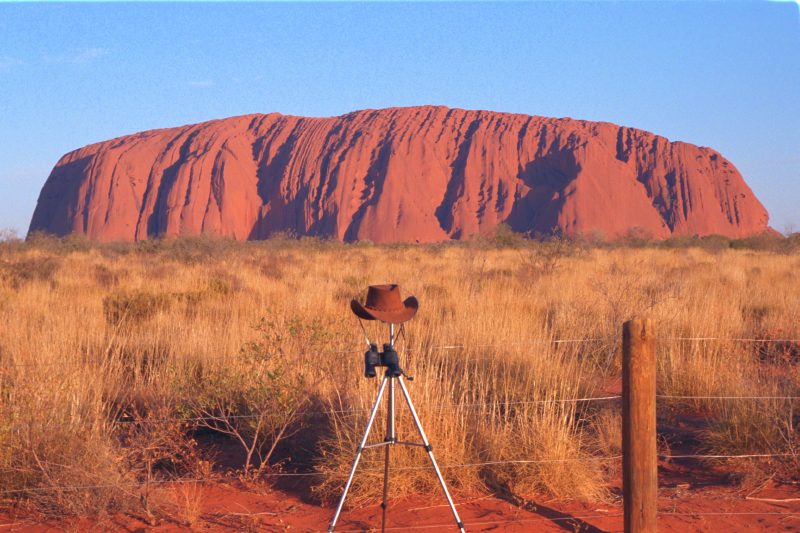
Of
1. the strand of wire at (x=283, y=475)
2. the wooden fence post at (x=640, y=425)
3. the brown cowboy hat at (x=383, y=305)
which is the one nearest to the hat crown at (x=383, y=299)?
the brown cowboy hat at (x=383, y=305)

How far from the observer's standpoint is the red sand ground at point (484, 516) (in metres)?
3.56

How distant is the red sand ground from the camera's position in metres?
3.56

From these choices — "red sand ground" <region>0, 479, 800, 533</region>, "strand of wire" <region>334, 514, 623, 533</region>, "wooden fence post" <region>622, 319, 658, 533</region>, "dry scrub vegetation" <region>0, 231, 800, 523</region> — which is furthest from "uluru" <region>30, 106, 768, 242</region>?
"wooden fence post" <region>622, 319, 658, 533</region>

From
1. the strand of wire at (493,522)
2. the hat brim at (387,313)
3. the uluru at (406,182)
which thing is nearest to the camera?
the hat brim at (387,313)

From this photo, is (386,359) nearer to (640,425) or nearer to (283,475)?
(640,425)

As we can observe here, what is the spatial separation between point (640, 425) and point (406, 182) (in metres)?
66.8

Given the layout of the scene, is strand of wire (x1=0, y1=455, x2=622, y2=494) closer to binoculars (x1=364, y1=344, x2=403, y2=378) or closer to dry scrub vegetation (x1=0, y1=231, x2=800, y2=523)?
dry scrub vegetation (x1=0, y1=231, x2=800, y2=523)

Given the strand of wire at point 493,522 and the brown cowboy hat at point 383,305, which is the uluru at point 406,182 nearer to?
the strand of wire at point 493,522

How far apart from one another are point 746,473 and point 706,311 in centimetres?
384

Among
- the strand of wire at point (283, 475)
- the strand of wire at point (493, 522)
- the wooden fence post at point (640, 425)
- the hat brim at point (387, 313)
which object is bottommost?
Answer: the strand of wire at point (493, 522)

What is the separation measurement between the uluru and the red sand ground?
59.7 meters

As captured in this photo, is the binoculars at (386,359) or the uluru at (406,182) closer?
the binoculars at (386,359)

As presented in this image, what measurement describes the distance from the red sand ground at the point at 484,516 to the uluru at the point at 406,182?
5972cm

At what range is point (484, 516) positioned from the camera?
3666mm
